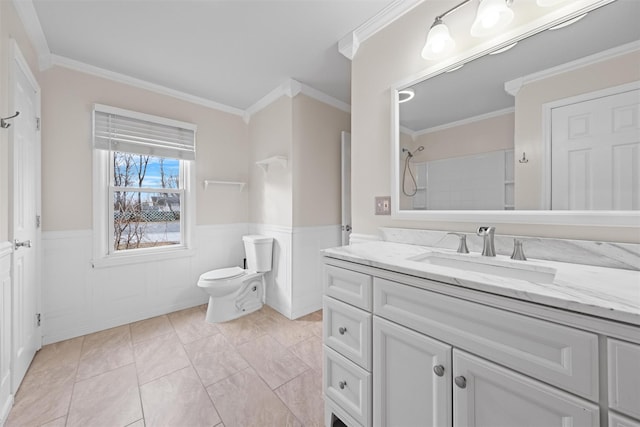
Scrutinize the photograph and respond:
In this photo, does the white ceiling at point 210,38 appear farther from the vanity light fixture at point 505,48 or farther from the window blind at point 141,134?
the vanity light fixture at point 505,48

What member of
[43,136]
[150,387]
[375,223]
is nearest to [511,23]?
[375,223]

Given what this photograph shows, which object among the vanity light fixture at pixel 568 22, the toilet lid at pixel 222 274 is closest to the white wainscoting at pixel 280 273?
the toilet lid at pixel 222 274

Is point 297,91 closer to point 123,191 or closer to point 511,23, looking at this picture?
point 511,23

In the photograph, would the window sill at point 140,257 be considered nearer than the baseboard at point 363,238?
No

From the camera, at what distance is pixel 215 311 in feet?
7.93

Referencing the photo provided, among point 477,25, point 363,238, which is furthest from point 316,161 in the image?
point 477,25

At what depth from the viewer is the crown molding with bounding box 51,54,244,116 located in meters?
2.09

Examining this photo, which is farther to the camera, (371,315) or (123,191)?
(123,191)

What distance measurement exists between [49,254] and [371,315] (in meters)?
2.60

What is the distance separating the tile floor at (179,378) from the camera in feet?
4.41

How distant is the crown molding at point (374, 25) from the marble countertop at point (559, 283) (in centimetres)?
147

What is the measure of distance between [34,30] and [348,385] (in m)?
2.97

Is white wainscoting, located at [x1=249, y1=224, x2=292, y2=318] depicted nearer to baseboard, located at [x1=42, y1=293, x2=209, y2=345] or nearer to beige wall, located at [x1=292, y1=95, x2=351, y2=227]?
beige wall, located at [x1=292, y1=95, x2=351, y2=227]

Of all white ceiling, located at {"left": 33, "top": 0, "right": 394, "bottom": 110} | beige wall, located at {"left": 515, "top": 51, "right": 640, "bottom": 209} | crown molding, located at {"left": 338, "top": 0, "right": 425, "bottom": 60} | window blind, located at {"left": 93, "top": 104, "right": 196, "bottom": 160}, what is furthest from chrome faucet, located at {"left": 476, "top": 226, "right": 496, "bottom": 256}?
window blind, located at {"left": 93, "top": 104, "right": 196, "bottom": 160}
